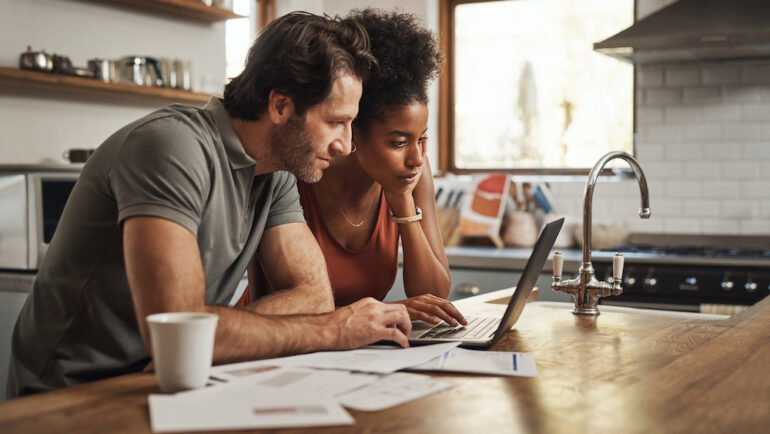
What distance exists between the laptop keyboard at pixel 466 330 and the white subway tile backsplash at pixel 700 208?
2602mm

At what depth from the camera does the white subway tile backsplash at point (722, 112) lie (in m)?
4.10

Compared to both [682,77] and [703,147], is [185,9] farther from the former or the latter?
[703,147]

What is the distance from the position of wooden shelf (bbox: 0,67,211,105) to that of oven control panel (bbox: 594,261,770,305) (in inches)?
83.2

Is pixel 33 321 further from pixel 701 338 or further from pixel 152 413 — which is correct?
pixel 701 338

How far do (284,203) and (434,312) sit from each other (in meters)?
0.42

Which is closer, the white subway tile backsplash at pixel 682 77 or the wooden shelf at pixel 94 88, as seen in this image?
the wooden shelf at pixel 94 88

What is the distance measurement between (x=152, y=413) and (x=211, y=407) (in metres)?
0.07

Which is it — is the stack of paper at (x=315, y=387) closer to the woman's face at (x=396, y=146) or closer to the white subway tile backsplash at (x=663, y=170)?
the woman's face at (x=396, y=146)

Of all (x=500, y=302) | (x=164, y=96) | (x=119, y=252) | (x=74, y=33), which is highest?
(x=74, y=33)

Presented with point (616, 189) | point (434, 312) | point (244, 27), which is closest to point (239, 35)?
point (244, 27)

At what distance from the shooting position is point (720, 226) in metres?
4.13

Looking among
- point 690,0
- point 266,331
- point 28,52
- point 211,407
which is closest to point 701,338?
point 266,331

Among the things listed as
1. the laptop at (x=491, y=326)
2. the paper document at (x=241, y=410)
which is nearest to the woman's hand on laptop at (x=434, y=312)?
the laptop at (x=491, y=326)

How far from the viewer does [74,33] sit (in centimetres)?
378
